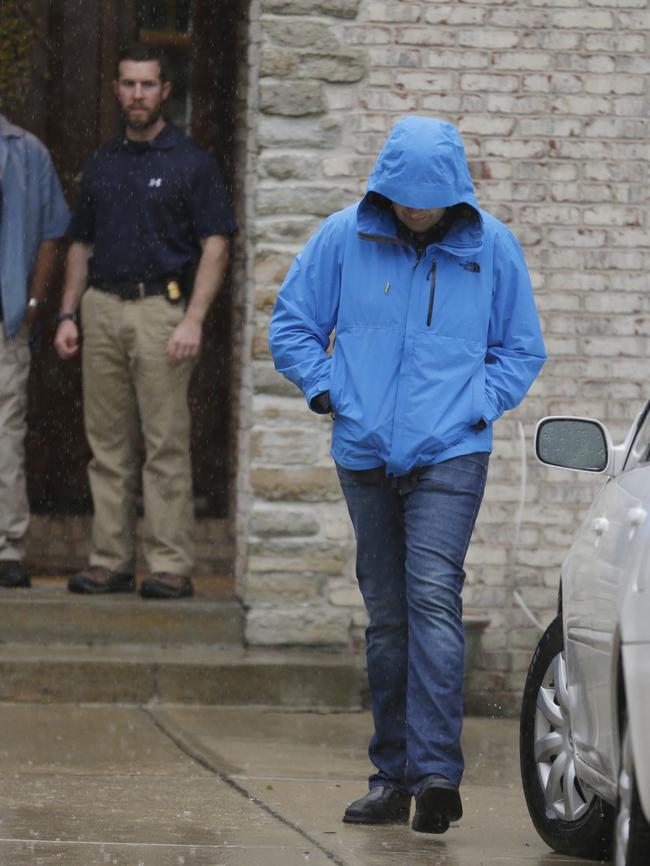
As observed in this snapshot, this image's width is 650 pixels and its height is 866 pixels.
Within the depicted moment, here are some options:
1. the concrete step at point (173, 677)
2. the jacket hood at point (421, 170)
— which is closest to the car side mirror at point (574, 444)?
the jacket hood at point (421, 170)

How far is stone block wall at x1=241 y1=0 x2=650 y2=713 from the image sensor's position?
8938 millimetres

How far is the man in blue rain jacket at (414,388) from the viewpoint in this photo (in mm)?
5695

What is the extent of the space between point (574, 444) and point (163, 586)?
4.04 metres

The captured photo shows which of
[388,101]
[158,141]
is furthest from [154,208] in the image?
[388,101]

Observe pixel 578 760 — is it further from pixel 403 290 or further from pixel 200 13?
pixel 200 13

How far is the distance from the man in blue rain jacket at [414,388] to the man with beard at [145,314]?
3.12m

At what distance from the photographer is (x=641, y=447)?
16.9 feet

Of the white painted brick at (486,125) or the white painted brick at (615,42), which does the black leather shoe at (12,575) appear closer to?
the white painted brick at (486,125)

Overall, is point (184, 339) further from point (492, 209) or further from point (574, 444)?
point (574, 444)

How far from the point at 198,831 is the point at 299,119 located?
408 centimetres

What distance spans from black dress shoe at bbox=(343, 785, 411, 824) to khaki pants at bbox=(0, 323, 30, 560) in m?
3.70

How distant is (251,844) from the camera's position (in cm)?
563

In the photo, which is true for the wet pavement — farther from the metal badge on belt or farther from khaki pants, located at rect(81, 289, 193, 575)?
the metal badge on belt

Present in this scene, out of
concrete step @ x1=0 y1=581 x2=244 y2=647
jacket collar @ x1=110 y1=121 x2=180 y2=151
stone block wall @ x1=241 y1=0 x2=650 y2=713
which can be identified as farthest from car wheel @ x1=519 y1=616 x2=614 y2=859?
jacket collar @ x1=110 y1=121 x2=180 y2=151
